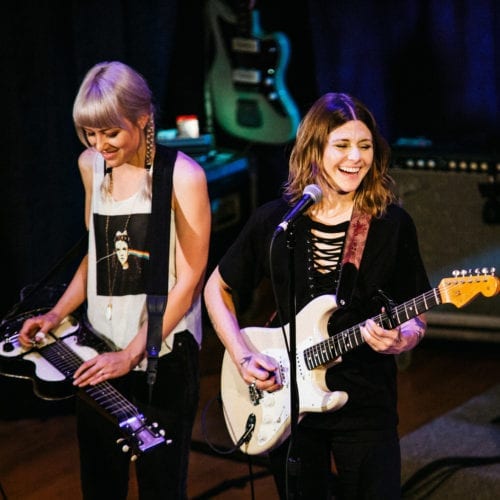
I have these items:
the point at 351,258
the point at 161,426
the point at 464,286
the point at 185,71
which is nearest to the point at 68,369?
the point at 161,426

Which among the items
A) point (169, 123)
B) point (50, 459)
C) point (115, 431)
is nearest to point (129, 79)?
point (115, 431)

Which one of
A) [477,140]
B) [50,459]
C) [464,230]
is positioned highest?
[477,140]

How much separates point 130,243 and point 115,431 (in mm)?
605

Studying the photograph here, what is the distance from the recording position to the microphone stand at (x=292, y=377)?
285 centimetres

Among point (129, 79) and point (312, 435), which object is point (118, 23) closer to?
point (129, 79)

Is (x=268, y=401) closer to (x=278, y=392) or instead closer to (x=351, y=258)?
(x=278, y=392)

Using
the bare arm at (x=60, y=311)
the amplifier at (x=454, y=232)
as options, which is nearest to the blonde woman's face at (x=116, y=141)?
the bare arm at (x=60, y=311)

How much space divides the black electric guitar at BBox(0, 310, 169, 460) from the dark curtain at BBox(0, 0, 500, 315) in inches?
67.4

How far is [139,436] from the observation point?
3.01 metres

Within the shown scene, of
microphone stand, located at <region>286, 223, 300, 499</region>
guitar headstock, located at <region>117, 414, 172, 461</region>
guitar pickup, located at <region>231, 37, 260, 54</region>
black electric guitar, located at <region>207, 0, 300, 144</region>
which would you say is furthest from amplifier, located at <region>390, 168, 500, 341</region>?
guitar headstock, located at <region>117, 414, 172, 461</region>

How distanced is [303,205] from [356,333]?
43 centimetres

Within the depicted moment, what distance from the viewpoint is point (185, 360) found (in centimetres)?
329

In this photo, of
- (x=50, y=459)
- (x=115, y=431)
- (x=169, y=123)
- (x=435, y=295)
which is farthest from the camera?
(x=169, y=123)

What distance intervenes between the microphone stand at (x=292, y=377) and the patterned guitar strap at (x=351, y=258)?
162mm
